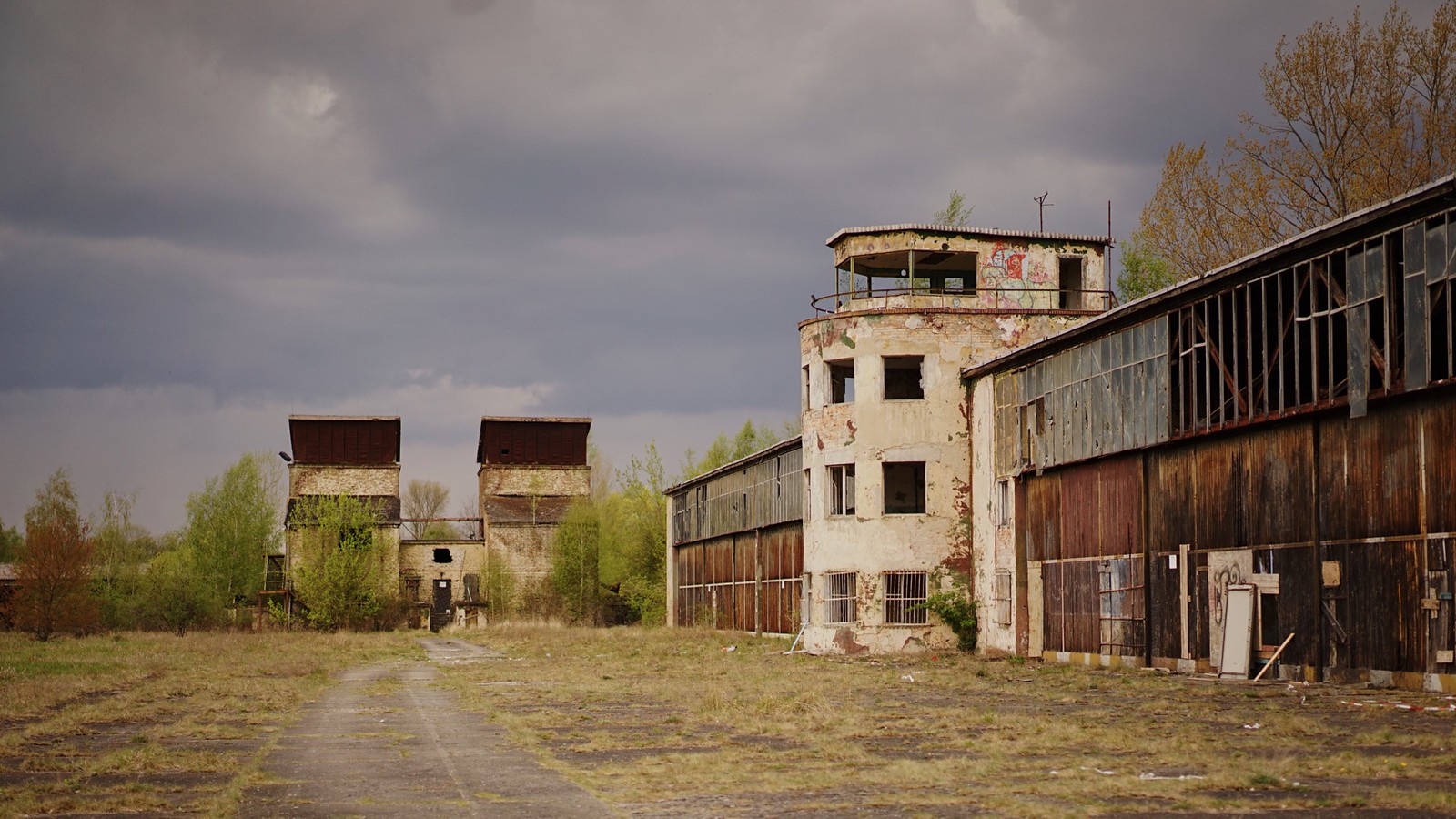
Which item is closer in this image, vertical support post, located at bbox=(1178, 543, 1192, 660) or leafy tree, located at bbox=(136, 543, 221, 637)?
vertical support post, located at bbox=(1178, 543, 1192, 660)

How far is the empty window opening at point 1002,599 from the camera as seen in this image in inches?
1400

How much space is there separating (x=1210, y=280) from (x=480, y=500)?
6790cm

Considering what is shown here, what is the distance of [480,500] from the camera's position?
88.7m

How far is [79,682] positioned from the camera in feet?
89.9

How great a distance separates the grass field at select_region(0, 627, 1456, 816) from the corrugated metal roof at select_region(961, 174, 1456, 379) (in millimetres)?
6846

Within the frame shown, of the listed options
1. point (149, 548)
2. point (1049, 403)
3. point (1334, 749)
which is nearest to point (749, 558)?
point (1049, 403)

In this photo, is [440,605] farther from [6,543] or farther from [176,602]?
[6,543]

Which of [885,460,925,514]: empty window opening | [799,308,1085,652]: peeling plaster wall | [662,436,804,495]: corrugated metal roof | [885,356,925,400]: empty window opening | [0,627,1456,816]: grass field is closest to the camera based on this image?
[0,627,1456,816]: grass field

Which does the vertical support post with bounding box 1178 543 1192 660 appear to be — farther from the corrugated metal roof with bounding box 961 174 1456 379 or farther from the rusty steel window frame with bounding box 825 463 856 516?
the rusty steel window frame with bounding box 825 463 856 516

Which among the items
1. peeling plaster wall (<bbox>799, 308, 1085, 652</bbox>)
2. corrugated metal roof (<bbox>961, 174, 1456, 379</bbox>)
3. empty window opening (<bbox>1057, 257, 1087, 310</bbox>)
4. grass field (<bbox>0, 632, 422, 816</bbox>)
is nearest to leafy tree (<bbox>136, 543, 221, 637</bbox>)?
grass field (<bbox>0, 632, 422, 816</bbox>)

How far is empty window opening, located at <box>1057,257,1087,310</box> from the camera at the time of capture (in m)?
41.4

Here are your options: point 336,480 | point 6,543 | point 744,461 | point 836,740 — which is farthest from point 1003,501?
point 6,543

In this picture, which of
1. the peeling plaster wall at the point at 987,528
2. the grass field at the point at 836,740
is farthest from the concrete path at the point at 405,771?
the peeling plaster wall at the point at 987,528

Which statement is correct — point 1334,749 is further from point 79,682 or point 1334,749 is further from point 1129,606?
point 79,682
